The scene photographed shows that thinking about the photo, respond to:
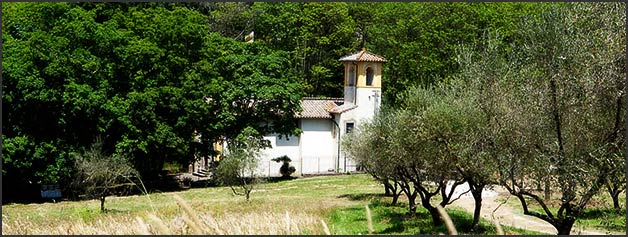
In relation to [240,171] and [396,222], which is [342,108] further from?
[396,222]

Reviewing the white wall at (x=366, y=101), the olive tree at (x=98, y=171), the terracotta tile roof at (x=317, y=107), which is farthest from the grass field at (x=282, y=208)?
the white wall at (x=366, y=101)

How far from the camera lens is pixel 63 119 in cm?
3897

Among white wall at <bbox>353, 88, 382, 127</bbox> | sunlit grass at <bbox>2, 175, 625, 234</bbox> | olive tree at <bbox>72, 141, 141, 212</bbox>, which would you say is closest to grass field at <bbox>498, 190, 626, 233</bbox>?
sunlit grass at <bbox>2, 175, 625, 234</bbox>

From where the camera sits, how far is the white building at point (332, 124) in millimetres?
52031

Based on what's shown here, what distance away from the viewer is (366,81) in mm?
52625

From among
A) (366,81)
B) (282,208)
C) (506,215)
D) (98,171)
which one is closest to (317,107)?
(366,81)

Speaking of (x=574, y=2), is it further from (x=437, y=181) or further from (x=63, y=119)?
(x=63, y=119)

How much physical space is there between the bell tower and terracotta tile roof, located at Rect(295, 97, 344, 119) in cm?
206

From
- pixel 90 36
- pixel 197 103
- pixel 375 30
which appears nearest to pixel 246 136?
pixel 197 103

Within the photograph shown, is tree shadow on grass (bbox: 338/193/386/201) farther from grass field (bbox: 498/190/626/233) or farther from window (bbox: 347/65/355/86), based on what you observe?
window (bbox: 347/65/355/86)

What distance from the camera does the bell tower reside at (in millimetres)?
52156

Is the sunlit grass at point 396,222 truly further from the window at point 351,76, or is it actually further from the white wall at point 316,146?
the window at point 351,76

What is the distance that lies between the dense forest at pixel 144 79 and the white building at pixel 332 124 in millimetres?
3019

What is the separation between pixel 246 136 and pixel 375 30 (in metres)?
17.9
